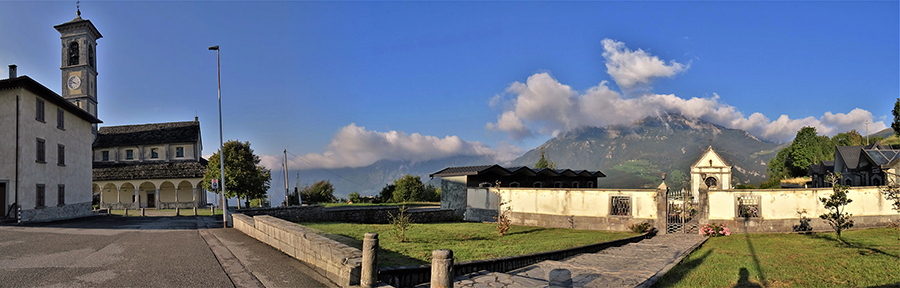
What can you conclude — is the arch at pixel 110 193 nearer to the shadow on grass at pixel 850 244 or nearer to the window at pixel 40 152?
the window at pixel 40 152

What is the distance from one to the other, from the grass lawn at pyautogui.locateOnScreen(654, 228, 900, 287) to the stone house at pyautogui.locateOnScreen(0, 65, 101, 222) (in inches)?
1238

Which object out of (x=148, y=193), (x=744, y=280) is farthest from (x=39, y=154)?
(x=744, y=280)

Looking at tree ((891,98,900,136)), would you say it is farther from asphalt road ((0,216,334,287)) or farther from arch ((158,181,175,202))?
arch ((158,181,175,202))

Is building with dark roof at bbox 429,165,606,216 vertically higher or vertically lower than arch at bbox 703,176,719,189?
higher

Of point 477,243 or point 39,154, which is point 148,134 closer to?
point 39,154

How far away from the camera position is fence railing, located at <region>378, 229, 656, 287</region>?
8797mm

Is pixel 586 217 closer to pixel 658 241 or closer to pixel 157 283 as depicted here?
pixel 658 241

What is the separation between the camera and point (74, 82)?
173 ft

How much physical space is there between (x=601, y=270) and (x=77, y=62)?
64.8m

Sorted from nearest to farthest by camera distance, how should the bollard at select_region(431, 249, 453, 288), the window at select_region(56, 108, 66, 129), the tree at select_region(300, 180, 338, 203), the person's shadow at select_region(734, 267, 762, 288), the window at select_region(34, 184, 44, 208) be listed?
the bollard at select_region(431, 249, 453, 288), the person's shadow at select_region(734, 267, 762, 288), the window at select_region(34, 184, 44, 208), the window at select_region(56, 108, 66, 129), the tree at select_region(300, 180, 338, 203)

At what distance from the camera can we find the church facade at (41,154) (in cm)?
2406

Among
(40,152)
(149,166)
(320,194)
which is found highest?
(40,152)

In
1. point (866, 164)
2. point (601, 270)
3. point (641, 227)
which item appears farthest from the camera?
point (866, 164)

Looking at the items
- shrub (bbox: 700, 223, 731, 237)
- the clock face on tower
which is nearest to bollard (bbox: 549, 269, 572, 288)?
shrub (bbox: 700, 223, 731, 237)
